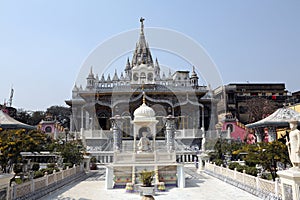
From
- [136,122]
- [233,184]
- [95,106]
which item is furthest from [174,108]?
[233,184]

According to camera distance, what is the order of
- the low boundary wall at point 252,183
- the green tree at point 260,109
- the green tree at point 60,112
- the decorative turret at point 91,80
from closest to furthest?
the low boundary wall at point 252,183 → the decorative turret at point 91,80 → the green tree at point 260,109 → the green tree at point 60,112

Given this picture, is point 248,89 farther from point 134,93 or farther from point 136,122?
point 136,122

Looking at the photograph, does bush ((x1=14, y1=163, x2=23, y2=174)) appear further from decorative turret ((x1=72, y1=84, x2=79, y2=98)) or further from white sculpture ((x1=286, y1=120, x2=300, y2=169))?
decorative turret ((x1=72, y1=84, x2=79, y2=98))

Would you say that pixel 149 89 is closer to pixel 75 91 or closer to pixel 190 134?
pixel 190 134

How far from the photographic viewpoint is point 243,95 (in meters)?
59.0

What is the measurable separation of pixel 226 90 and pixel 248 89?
10.0m

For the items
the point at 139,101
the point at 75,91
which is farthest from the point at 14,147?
the point at 75,91

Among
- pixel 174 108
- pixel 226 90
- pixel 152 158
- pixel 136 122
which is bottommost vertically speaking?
pixel 152 158

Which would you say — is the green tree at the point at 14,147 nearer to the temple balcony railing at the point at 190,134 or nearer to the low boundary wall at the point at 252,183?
the low boundary wall at the point at 252,183

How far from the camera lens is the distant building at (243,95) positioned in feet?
172

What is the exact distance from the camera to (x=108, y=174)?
509 inches

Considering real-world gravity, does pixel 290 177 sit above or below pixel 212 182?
above

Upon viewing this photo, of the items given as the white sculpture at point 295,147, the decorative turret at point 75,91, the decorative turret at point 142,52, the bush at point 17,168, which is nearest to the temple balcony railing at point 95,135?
the decorative turret at point 75,91

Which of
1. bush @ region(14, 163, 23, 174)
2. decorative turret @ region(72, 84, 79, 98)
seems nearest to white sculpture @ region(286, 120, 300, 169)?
bush @ region(14, 163, 23, 174)
